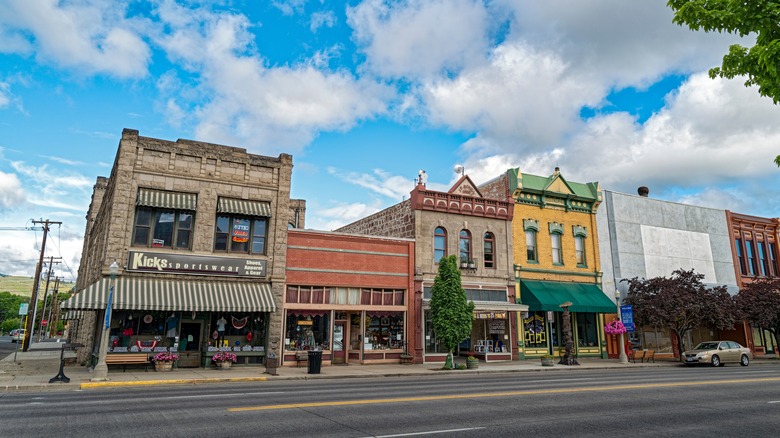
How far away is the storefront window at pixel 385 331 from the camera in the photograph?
2713 centimetres

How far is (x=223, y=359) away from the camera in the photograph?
885 inches

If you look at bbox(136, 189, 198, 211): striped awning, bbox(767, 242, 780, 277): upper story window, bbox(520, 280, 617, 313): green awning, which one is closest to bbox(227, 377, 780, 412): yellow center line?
bbox(520, 280, 617, 313): green awning

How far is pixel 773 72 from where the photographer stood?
8.09 metres

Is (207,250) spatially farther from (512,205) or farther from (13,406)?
(512,205)

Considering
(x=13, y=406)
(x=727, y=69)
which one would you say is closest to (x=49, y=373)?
(x=13, y=406)

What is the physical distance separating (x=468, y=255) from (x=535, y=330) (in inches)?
256

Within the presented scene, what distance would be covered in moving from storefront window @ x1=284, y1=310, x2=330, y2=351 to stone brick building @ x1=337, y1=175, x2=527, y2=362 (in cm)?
486

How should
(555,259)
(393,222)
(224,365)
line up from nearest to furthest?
(224,365) → (393,222) → (555,259)

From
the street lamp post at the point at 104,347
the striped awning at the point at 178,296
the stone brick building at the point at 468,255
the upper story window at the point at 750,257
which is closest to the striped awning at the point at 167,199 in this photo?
the striped awning at the point at 178,296

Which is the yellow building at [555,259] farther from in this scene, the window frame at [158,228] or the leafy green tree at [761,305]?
the window frame at [158,228]

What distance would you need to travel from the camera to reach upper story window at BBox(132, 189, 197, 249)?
22.8 m

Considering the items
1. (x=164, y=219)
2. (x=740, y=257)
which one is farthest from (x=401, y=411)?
(x=740, y=257)

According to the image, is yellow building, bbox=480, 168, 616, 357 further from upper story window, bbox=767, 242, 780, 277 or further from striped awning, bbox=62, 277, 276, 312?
upper story window, bbox=767, 242, 780, 277

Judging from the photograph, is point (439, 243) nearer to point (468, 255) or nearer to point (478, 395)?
point (468, 255)
